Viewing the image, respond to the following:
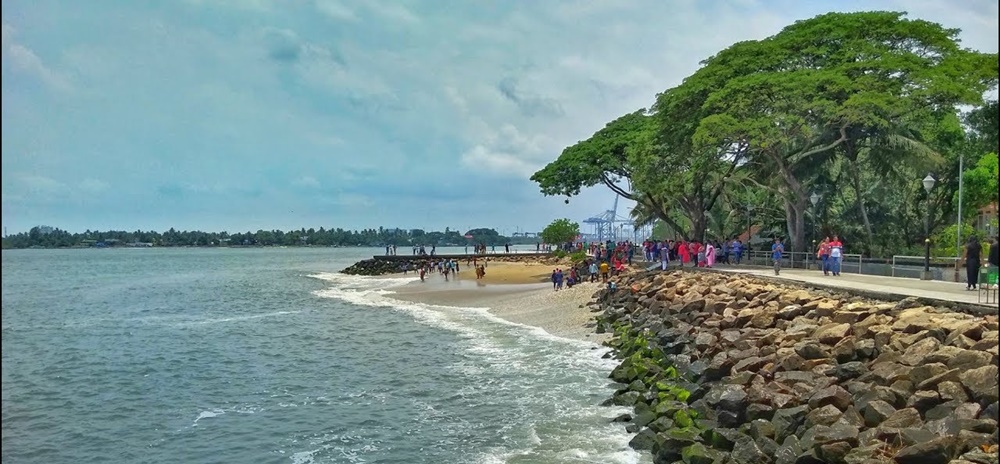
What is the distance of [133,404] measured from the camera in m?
15.8

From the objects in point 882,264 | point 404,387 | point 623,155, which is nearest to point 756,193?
point 623,155

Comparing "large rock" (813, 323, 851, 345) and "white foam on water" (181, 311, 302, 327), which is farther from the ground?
"large rock" (813, 323, 851, 345)

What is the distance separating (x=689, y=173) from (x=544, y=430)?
20.9 m

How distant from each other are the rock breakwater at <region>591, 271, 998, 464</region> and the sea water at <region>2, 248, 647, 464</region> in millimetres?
1160

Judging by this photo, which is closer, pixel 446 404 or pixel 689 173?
pixel 446 404

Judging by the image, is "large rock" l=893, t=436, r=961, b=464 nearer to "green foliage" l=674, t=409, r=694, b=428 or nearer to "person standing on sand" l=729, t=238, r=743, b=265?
"green foliage" l=674, t=409, r=694, b=428

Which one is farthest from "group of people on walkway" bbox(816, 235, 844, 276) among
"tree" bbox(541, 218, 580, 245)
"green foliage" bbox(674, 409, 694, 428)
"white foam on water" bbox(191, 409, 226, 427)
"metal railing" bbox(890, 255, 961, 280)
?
"tree" bbox(541, 218, 580, 245)

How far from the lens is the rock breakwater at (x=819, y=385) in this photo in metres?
8.01

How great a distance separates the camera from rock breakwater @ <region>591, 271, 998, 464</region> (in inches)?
315

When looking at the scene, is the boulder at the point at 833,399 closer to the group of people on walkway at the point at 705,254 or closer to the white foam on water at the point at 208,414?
the white foam on water at the point at 208,414

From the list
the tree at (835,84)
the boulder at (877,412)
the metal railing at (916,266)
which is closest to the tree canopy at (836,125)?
the tree at (835,84)

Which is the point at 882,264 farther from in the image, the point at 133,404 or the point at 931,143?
the point at 133,404

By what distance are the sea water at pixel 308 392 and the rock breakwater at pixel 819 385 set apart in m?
1.16

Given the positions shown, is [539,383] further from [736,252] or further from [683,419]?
[736,252]
